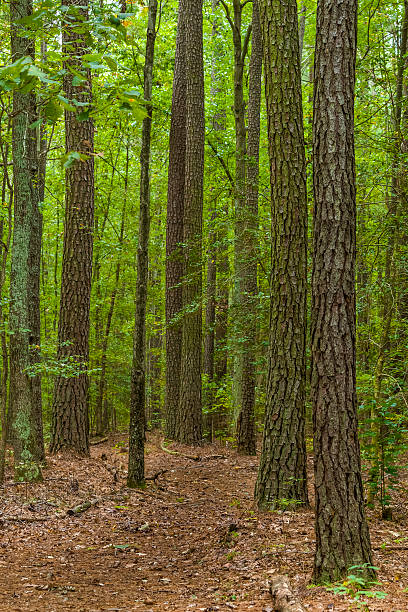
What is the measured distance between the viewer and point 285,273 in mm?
6605

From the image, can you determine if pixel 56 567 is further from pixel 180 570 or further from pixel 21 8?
pixel 21 8

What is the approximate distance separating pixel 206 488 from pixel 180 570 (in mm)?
3706

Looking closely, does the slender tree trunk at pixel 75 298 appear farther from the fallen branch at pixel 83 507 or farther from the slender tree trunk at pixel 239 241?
the slender tree trunk at pixel 239 241

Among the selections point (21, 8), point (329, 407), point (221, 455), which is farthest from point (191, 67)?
point (329, 407)

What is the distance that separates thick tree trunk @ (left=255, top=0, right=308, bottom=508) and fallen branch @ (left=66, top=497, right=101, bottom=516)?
2354mm

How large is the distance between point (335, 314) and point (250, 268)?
24.0 feet

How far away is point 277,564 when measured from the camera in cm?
481

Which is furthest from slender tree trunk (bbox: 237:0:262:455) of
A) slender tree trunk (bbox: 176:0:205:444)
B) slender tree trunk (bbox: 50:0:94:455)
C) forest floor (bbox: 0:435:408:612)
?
slender tree trunk (bbox: 50:0:94:455)

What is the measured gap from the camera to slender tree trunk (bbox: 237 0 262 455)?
9586 millimetres

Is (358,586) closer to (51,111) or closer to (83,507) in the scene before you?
(51,111)

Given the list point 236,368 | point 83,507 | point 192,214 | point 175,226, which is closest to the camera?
point 83,507

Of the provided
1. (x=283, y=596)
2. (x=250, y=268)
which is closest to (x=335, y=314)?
(x=283, y=596)

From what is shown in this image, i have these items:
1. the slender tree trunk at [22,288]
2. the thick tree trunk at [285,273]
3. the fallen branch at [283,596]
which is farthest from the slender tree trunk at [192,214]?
the fallen branch at [283,596]

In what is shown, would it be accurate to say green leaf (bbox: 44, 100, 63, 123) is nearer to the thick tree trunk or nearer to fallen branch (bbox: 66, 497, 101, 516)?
Answer: the thick tree trunk
